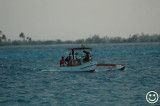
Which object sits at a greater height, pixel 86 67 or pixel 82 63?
pixel 82 63

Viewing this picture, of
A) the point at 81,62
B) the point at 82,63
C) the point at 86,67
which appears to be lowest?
the point at 86,67

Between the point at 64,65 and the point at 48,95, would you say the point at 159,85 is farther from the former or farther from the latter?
the point at 64,65

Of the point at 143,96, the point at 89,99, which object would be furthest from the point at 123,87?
the point at 89,99

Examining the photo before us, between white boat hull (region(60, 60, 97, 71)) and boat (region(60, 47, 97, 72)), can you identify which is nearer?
boat (region(60, 47, 97, 72))

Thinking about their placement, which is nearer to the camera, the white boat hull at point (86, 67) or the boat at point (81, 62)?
the boat at point (81, 62)

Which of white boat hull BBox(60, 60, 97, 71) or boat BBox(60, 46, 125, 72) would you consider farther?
white boat hull BBox(60, 60, 97, 71)

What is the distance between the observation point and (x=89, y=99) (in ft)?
70.4

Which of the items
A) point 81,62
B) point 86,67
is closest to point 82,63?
point 81,62

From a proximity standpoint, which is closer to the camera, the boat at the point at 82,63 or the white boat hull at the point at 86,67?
the boat at the point at 82,63

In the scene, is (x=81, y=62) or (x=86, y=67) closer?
(x=86, y=67)

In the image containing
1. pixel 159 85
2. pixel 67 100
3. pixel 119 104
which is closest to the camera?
pixel 119 104

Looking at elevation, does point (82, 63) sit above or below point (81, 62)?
below

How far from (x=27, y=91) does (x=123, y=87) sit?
8.91 m

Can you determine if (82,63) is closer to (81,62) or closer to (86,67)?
(81,62)
